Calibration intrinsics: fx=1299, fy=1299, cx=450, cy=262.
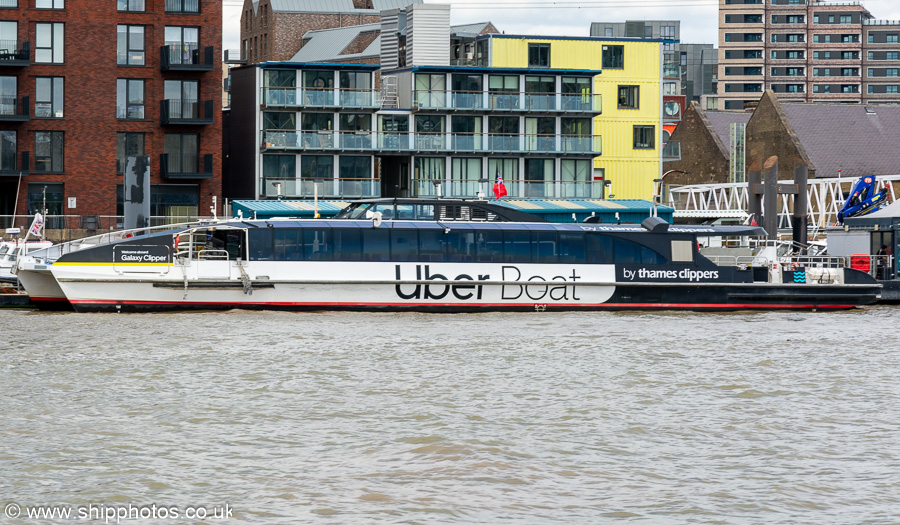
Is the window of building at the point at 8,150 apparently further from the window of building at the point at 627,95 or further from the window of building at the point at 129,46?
the window of building at the point at 627,95

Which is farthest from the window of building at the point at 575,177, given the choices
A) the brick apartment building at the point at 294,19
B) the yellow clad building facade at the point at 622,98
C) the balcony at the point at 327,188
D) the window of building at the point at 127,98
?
the brick apartment building at the point at 294,19

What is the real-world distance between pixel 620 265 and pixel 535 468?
23725mm

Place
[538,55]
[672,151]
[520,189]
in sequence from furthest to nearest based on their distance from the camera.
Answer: [672,151], [538,55], [520,189]

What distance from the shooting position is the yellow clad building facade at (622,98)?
75.2 m

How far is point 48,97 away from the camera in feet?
208

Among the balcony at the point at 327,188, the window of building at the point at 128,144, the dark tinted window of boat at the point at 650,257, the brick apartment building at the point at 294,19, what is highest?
the brick apartment building at the point at 294,19

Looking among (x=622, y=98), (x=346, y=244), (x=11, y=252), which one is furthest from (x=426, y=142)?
(x=346, y=244)

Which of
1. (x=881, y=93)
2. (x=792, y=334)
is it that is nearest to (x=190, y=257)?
(x=792, y=334)

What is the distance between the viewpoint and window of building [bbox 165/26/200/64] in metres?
64.9

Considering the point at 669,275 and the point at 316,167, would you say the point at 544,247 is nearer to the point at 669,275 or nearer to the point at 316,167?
the point at 669,275

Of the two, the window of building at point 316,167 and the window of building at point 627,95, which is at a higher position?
the window of building at point 627,95

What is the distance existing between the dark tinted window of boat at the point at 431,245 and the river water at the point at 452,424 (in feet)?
19.8

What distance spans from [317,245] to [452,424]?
19026mm

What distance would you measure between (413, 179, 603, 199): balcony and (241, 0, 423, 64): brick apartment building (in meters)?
32.4
